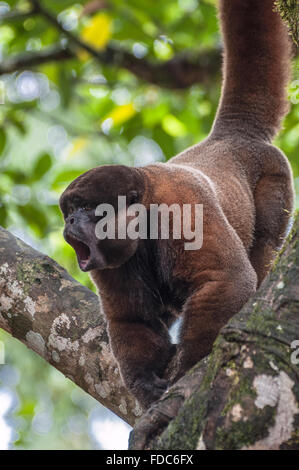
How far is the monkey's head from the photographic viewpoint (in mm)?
3062

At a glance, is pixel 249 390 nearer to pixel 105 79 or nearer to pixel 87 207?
pixel 87 207

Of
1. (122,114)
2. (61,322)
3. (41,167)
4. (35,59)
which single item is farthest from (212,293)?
(35,59)

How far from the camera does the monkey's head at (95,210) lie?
3.06 metres

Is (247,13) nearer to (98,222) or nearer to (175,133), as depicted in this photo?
(98,222)

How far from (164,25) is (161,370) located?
156 inches

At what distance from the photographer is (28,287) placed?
343 centimetres

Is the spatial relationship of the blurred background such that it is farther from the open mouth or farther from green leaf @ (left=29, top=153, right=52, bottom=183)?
the open mouth

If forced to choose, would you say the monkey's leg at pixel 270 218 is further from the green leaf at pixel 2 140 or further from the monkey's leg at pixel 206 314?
the green leaf at pixel 2 140

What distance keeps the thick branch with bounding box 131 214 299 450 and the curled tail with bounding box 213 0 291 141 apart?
229 cm

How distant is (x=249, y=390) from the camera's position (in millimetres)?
1821

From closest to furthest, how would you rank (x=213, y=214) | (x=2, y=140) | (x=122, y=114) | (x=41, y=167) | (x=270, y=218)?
1. (x=213, y=214)
2. (x=270, y=218)
3. (x=41, y=167)
4. (x=2, y=140)
5. (x=122, y=114)

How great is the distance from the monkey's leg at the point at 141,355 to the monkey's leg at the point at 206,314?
0.53 ft

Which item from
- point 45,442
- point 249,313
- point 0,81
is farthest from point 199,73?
point 45,442

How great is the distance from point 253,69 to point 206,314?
2.04 metres
